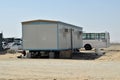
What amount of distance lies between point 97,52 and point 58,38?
30.7 feet

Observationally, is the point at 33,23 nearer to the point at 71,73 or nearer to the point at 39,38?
the point at 39,38

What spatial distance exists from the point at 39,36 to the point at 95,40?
18801mm

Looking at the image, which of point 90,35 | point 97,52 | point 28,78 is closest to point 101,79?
point 28,78

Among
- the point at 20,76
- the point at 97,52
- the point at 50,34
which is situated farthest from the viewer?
Result: the point at 97,52

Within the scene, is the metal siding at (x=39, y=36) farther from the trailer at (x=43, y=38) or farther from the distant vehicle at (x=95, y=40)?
the distant vehicle at (x=95, y=40)

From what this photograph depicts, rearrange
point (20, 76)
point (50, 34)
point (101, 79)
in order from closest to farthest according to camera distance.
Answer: point (101, 79) → point (20, 76) → point (50, 34)

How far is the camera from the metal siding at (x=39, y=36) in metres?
30.8

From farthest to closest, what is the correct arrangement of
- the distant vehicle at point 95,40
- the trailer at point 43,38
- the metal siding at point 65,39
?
1. the distant vehicle at point 95,40
2. the metal siding at point 65,39
3. the trailer at point 43,38

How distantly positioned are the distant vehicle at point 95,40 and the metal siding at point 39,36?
1814 centimetres

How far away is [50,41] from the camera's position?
3086 centimetres

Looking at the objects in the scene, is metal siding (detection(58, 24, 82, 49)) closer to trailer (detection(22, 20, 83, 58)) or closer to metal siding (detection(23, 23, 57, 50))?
trailer (detection(22, 20, 83, 58))

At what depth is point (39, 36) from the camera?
31.1 m

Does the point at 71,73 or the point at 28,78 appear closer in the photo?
the point at 28,78

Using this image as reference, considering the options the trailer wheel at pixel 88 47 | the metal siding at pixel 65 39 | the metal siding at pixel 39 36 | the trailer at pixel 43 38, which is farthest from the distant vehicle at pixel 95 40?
the metal siding at pixel 39 36
